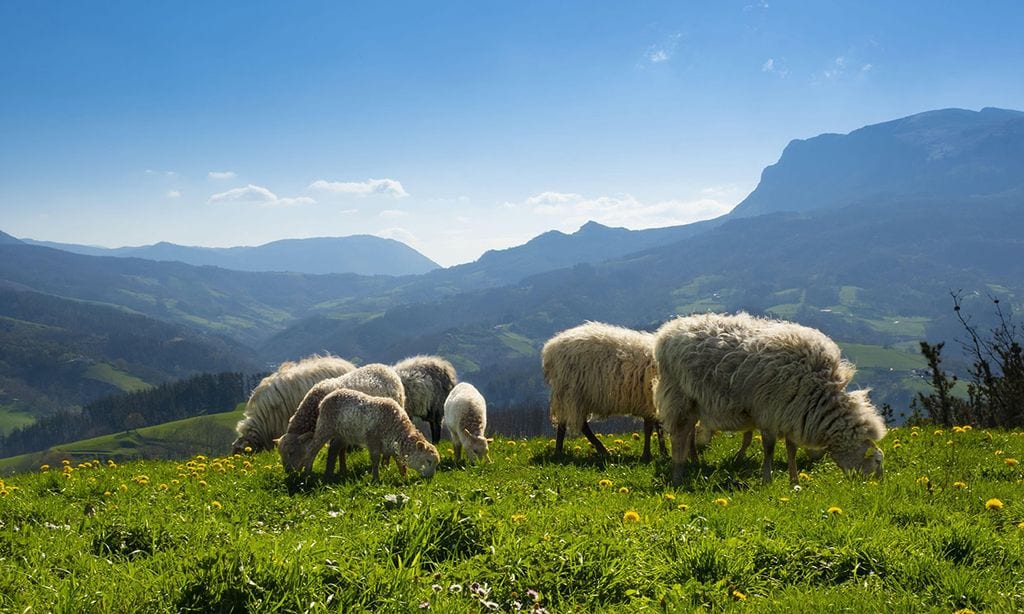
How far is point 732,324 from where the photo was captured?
10938 mm

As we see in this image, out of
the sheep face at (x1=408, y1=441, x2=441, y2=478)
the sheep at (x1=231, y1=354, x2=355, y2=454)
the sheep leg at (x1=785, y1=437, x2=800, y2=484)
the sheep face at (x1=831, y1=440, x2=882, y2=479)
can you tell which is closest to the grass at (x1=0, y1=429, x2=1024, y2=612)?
the sheep face at (x1=831, y1=440, x2=882, y2=479)

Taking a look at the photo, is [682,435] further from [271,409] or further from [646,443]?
[271,409]

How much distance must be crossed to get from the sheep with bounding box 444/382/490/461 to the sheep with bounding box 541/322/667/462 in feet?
5.83

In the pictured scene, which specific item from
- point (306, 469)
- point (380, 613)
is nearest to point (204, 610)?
point (380, 613)

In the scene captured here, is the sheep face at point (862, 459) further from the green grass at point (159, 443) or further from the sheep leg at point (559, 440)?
the green grass at point (159, 443)

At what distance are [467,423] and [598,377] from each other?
10.7ft

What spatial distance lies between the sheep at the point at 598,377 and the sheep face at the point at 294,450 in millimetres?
5374

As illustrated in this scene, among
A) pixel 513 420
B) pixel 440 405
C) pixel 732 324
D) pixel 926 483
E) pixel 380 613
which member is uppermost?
pixel 732 324

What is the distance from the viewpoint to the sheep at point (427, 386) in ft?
62.5

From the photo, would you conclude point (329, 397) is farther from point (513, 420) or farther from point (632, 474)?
point (513, 420)

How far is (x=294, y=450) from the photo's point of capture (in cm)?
1163

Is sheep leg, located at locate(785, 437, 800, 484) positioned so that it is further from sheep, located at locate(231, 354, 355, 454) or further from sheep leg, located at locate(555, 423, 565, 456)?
sheep, located at locate(231, 354, 355, 454)

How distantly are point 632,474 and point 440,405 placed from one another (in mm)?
9939

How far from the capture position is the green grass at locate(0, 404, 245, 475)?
539ft
